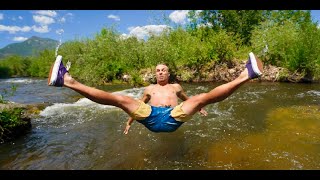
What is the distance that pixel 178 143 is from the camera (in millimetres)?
9930

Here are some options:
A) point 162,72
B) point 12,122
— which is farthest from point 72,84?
point 12,122

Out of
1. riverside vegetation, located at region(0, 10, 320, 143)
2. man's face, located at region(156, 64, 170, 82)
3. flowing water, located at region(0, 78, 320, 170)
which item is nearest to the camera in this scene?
man's face, located at region(156, 64, 170, 82)

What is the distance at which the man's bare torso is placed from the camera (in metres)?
7.05

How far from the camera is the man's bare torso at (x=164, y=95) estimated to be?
7051 mm

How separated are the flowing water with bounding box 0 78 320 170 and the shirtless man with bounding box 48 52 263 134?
7.28 ft

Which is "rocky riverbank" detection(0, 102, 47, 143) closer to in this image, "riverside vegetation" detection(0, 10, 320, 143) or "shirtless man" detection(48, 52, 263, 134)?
"shirtless man" detection(48, 52, 263, 134)

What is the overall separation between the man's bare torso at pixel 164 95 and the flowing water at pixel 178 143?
6.59 ft

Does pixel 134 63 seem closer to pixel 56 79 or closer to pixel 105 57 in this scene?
pixel 105 57

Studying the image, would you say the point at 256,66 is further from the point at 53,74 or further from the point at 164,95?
the point at 53,74

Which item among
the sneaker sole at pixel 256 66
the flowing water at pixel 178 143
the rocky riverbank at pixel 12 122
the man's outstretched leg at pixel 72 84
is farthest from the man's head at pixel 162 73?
the rocky riverbank at pixel 12 122

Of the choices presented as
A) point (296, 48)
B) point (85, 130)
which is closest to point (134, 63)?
point (296, 48)

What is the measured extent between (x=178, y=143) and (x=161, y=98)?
332cm

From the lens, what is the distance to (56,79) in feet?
16.6

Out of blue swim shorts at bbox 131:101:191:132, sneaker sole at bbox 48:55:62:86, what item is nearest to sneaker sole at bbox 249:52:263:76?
blue swim shorts at bbox 131:101:191:132
